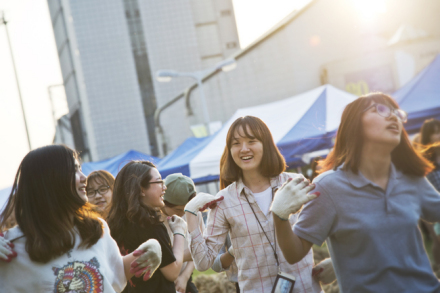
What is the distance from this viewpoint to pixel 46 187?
2.27 m

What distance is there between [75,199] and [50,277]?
0.38 metres

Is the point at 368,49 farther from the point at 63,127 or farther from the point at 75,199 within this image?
the point at 63,127

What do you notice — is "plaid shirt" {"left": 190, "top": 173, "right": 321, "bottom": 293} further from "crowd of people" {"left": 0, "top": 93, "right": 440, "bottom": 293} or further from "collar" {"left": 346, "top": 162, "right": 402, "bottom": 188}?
"collar" {"left": 346, "top": 162, "right": 402, "bottom": 188}

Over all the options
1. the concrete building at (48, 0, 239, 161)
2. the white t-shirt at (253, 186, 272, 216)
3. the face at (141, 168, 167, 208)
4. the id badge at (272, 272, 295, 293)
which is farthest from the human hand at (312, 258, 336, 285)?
the concrete building at (48, 0, 239, 161)

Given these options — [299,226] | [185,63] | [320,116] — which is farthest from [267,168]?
[185,63]

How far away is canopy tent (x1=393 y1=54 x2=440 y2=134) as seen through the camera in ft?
23.8

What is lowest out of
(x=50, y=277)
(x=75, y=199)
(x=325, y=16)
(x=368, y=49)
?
(x=50, y=277)

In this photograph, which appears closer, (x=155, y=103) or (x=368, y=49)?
(x=368, y=49)

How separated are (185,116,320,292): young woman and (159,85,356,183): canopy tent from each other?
387 centimetres

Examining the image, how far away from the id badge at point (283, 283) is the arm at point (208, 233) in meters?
0.45

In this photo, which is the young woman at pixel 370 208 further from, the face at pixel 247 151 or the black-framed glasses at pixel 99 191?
the black-framed glasses at pixel 99 191

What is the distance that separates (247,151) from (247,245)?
0.58 meters

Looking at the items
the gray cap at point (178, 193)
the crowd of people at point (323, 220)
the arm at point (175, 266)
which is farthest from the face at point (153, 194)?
the crowd of people at point (323, 220)

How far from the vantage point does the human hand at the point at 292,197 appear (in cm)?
208
